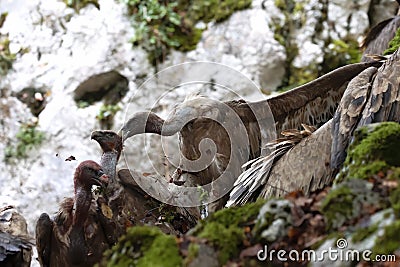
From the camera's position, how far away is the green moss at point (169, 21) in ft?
26.0

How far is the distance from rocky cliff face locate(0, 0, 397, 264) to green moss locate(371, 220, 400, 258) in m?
5.17

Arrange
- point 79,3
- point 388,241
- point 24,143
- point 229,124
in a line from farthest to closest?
point 79,3
point 24,143
point 229,124
point 388,241

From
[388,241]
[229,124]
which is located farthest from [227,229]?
[229,124]

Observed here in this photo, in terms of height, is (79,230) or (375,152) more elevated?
(375,152)

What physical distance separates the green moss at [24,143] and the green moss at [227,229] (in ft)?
17.8

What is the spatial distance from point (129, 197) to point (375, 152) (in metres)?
1.70

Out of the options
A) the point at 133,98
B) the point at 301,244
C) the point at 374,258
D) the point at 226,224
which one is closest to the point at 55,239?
the point at 226,224

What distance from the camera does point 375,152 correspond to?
8.05 feet

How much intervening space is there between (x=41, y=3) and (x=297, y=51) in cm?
309

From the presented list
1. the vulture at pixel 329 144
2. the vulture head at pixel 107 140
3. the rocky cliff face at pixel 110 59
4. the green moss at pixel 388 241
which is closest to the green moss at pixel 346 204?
the green moss at pixel 388 241

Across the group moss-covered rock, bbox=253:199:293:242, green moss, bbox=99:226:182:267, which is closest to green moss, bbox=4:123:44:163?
green moss, bbox=99:226:182:267

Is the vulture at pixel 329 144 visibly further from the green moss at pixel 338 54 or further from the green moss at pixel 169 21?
the green moss at pixel 169 21

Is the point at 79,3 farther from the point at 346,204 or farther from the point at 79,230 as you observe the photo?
the point at 346,204

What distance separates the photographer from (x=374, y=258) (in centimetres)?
201
